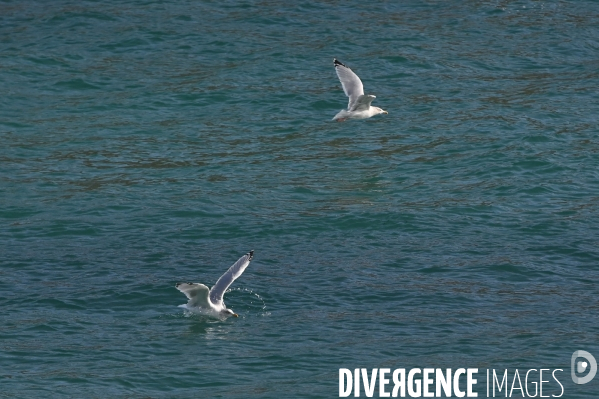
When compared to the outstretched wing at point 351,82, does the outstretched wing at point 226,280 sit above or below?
below

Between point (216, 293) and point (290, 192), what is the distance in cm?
884

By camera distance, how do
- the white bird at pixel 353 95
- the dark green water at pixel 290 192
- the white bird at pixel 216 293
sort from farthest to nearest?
the white bird at pixel 353 95 → the white bird at pixel 216 293 → the dark green water at pixel 290 192

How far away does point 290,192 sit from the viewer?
28.5 metres

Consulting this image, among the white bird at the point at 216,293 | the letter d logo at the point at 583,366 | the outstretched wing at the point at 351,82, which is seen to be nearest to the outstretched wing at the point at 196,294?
the white bird at the point at 216,293

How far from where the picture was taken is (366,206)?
2720 cm

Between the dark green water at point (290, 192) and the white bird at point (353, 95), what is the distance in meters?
1.70

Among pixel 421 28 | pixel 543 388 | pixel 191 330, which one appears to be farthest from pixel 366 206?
pixel 421 28

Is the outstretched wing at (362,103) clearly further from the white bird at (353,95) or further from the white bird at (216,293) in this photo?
the white bird at (216,293)

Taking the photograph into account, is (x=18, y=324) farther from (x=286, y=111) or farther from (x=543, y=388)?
(x=286, y=111)

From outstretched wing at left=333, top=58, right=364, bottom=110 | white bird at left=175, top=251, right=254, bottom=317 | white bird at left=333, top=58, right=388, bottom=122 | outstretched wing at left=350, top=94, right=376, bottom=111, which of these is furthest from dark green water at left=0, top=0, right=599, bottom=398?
outstretched wing at left=333, top=58, right=364, bottom=110

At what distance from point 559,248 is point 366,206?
4978mm

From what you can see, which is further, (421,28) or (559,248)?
(421,28)

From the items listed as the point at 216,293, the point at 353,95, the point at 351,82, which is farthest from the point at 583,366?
the point at 353,95

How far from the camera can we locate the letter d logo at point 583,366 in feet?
58.8
